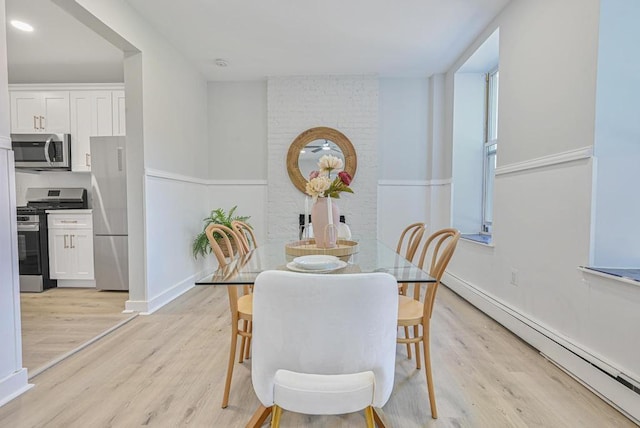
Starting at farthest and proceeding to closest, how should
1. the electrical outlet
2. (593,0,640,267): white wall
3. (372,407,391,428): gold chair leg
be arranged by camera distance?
the electrical outlet
(593,0,640,267): white wall
(372,407,391,428): gold chair leg

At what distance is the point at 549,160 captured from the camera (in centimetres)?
220

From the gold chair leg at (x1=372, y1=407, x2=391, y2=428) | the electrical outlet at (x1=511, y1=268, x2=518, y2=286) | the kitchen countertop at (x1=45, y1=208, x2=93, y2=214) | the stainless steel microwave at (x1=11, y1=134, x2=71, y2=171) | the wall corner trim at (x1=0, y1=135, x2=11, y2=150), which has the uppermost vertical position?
the stainless steel microwave at (x1=11, y1=134, x2=71, y2=171)

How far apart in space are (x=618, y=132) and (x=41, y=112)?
549 centimetres

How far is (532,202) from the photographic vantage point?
240cm

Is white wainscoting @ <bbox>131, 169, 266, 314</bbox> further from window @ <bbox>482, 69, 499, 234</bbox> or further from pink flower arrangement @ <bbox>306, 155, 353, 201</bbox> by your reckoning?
window @ <bbox>482, 69, 499, 234</bbox>

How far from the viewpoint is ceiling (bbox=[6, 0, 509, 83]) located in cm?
282

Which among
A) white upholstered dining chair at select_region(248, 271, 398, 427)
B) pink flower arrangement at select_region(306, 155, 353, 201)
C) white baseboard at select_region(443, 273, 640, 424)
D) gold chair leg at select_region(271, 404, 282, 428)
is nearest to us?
white upholstered dining chair at select_region(248, 271, 398, 427)

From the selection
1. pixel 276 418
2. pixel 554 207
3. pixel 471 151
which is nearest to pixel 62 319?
pixel 276 418

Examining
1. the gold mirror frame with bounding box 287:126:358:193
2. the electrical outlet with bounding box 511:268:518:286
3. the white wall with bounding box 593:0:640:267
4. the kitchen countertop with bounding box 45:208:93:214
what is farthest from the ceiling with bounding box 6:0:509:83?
the electrical outlet with bounding box 511:268:518:286

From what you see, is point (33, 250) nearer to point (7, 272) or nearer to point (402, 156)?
point (7, 272)

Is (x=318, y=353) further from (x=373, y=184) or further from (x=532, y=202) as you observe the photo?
(x=373, y=184)

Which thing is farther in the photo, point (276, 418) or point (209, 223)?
point (209, 223)

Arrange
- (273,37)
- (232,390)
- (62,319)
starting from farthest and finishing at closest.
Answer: (273,37)
(62,319)
(232,390)

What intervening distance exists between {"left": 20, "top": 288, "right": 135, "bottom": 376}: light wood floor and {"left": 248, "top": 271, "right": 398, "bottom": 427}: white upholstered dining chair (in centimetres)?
186
